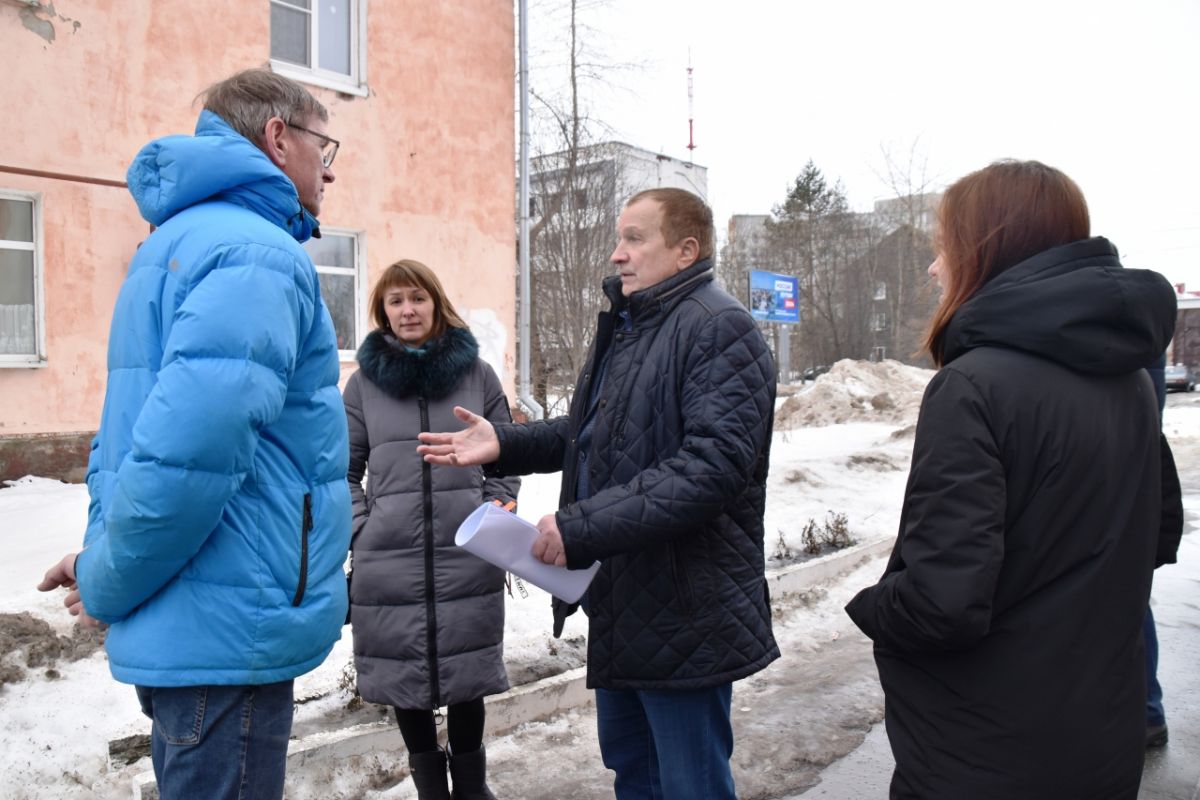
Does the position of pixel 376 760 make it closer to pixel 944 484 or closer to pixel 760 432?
pixel 760 432

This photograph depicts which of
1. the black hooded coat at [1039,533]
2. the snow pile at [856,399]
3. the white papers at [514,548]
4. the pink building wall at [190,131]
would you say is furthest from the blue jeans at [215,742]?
the snow pile at [856,399]

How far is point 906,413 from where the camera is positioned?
21219mm

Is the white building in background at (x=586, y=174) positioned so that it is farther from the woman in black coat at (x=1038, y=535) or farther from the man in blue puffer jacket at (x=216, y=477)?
the woman in black coat at (x=1038, y=535)

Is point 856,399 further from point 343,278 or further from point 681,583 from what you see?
point 681,583

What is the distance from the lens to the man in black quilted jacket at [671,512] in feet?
7.91

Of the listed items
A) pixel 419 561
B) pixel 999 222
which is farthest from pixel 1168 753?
pixel 419 561

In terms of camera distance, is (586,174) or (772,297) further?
(772,297)

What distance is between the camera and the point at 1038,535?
6.17ft

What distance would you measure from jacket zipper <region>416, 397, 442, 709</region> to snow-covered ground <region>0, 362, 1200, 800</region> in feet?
2.32

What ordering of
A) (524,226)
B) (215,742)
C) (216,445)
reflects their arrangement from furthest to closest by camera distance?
(524,226) → (215,742) → (216,445)

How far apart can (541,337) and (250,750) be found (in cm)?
1686

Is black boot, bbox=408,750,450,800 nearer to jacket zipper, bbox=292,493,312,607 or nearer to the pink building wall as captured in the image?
jacket zipper, bbox=292,493,312,607

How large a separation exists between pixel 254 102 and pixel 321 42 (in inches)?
369

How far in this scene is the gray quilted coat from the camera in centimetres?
337
